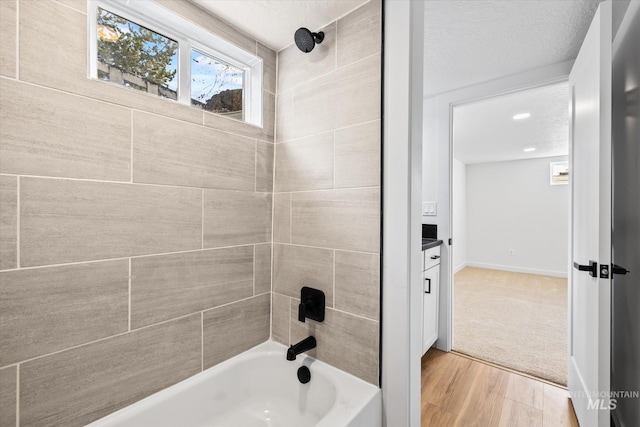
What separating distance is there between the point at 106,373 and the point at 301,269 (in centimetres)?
88

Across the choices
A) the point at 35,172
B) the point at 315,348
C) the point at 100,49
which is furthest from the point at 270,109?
the point at 315,348

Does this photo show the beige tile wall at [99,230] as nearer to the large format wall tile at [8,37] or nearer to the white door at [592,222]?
the large format wall tile at [8,37]

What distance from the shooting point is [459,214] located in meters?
6.24

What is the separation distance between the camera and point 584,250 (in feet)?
5.01

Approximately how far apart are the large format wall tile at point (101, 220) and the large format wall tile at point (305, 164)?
47 centimetres

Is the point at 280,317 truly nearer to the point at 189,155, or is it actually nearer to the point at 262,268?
the point at 262,268

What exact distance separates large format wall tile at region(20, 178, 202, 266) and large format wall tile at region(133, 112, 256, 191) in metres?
0.06

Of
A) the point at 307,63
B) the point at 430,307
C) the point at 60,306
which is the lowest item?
the point at 430,307

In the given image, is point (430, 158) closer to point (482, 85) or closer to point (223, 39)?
point (482, 85)

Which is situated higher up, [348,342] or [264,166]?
[264,166]

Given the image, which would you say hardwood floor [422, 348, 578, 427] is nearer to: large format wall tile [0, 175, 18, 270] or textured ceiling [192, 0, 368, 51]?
large format wall tile [0, 175, 18, 270]

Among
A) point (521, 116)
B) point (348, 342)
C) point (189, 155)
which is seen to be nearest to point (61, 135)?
point (189, 155)

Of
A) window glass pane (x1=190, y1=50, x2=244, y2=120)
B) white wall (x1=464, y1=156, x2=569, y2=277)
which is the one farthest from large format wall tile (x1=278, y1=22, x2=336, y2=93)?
white wall (x1=464, y1=156, x2=569, y2=277)

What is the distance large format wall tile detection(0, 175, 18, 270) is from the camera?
2.75 feet
